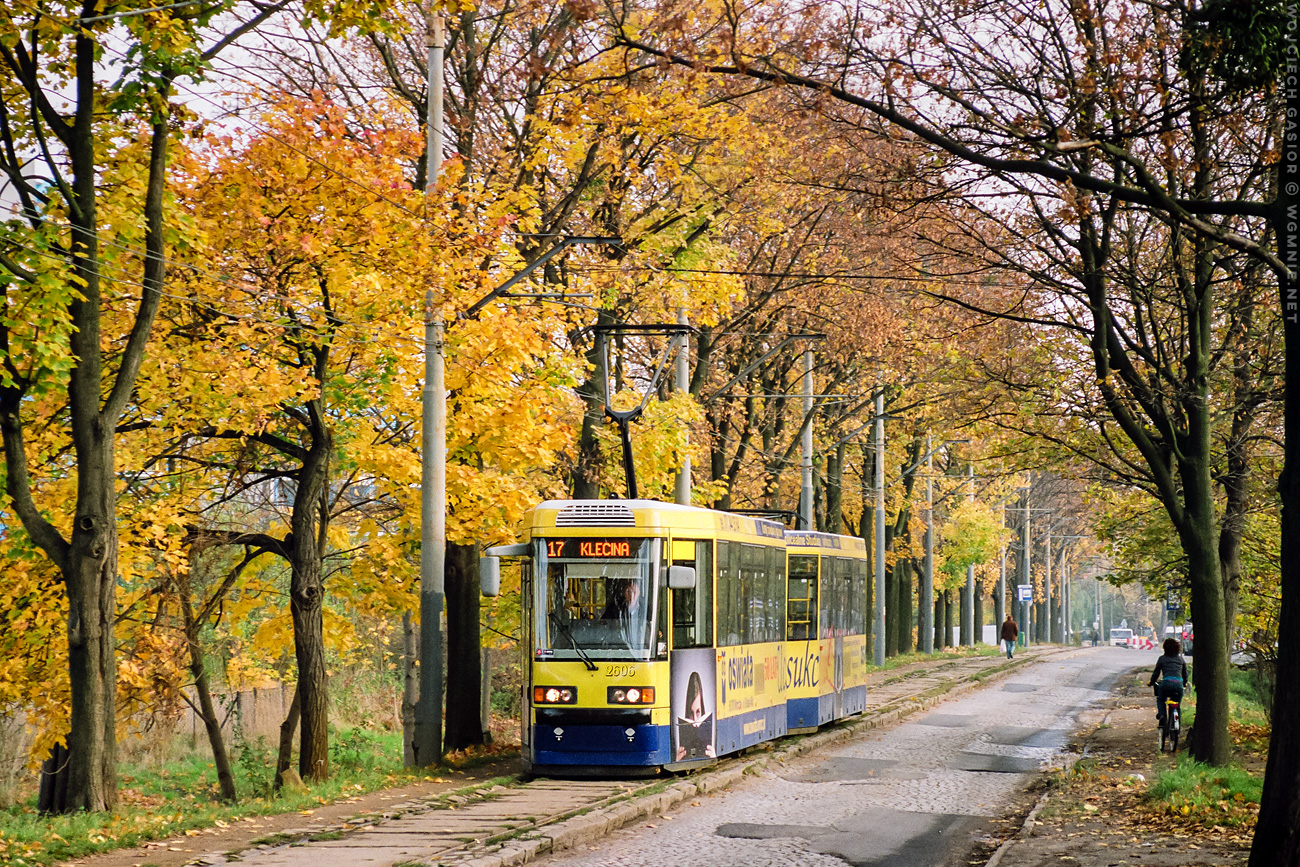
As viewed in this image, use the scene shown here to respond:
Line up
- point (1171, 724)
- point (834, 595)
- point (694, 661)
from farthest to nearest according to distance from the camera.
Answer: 1. point (834, 595)
2. point (1171, 724)
3. point (694, 661)

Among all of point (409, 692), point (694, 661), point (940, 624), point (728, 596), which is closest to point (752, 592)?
point (728, 596)

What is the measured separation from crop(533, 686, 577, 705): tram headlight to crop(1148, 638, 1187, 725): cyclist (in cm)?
902

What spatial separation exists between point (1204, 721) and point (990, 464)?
25.5ft

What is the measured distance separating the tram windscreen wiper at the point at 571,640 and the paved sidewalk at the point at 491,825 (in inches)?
53.7

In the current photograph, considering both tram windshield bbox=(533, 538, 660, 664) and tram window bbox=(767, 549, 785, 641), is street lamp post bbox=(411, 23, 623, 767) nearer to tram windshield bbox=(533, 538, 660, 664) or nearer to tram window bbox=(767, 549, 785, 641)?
tram windshield bbox=(533, 538, 660, 664)

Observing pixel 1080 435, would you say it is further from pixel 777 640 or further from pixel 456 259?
pixel 456 259

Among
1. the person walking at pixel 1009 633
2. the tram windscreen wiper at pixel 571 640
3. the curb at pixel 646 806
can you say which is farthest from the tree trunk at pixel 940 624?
the tram windscreen wiper at pixel 571 640

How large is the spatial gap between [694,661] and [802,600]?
212 inches

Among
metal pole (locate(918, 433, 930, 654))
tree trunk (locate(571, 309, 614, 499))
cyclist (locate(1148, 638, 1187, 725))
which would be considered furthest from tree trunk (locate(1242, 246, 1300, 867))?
metal pole (locate(918, 433, 930, 654))

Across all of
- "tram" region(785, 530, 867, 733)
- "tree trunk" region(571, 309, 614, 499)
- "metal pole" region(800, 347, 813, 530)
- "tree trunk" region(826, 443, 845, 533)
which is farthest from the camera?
"tree trunk" region(826, 443, 845, 533)

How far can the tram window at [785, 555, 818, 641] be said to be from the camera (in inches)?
851

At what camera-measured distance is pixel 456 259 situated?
19.0 metres

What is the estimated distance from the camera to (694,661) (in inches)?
673

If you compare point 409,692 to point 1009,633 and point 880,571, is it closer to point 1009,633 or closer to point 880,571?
point 880,571
